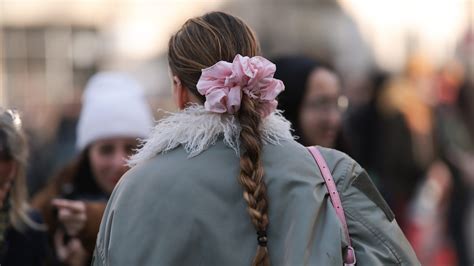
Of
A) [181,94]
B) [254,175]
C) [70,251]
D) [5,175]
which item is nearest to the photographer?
[254,175]

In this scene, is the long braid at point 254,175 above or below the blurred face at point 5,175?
above

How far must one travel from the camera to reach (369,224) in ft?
10.7

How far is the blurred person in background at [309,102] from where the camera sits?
522 cm

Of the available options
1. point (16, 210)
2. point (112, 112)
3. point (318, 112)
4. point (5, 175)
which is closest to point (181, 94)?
point (5, 175)

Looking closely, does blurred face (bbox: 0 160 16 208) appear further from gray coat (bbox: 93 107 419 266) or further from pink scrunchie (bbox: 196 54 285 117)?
pink scrunchie (bbox: 196 54 285 117)

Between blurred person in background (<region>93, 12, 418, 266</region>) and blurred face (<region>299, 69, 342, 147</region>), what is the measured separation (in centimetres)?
177

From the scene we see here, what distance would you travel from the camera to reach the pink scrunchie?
3.30 meters

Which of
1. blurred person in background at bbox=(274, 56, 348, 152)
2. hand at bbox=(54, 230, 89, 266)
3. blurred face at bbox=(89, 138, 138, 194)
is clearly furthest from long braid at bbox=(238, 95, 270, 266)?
blurred face at bbox=(89, 138, 138, 194)

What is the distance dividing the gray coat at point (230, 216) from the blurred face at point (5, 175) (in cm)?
101

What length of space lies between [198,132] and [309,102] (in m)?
1.95

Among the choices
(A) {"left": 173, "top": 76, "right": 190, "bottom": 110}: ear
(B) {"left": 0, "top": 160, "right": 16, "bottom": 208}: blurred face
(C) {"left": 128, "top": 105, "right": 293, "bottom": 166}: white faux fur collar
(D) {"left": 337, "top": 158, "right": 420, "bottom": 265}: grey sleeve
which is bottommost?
(B) {"left": 0, "top": 160, "right": 16, "bottom": 208}: blurred face

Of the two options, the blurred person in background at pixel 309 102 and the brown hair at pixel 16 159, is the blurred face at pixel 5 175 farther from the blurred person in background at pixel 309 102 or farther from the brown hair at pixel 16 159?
the blurred person in background at pixel 309 102

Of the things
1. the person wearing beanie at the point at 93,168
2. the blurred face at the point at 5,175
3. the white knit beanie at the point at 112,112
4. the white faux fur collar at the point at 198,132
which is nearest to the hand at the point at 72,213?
the person wearing beanie at the point at 93,168

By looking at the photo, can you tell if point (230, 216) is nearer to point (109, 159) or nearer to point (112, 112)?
point (109, 159)
